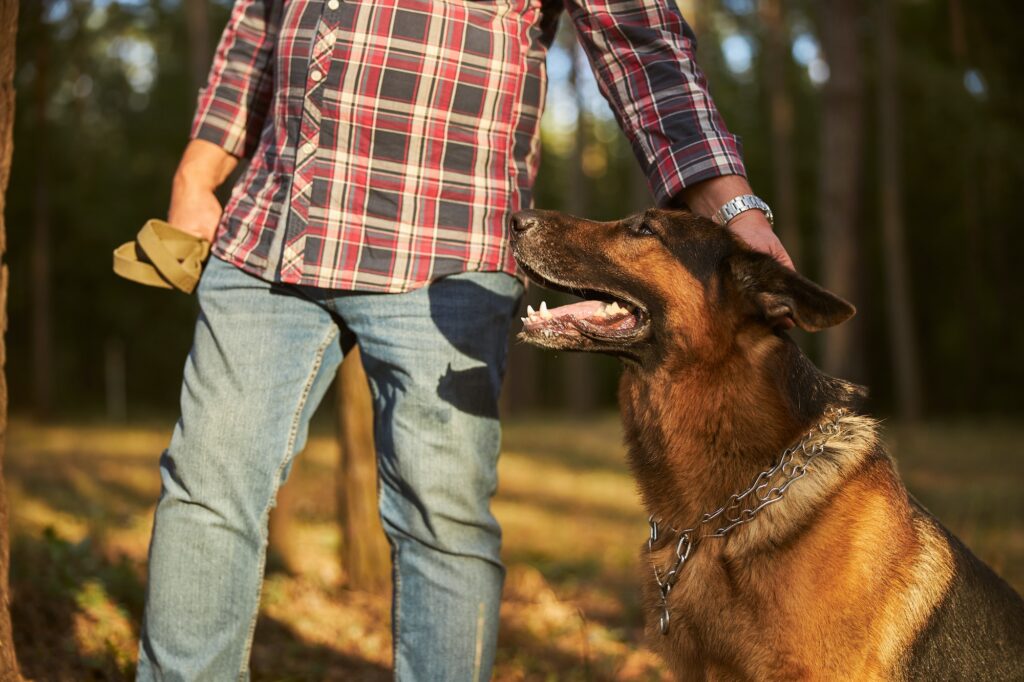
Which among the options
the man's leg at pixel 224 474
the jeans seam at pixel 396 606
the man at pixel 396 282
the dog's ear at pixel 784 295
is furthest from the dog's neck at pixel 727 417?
the man's leg at pixel 224 474

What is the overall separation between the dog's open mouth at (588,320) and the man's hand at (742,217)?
14.5 inches

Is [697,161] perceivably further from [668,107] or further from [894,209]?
[894,209]

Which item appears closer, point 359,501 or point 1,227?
point 1,227

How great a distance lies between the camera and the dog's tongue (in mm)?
2855

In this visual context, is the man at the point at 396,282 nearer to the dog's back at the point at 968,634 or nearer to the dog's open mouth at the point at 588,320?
the dog's open mouth at the point at 588,320

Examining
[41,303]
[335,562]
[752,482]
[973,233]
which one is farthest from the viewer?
[973,233]

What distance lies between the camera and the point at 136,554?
6055mm

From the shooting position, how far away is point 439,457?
9.00ft

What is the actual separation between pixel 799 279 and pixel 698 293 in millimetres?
368

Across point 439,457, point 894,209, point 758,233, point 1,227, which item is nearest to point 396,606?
point 439,457

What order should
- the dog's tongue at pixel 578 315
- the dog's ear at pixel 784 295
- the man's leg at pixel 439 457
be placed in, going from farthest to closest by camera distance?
the dog's tongue at pixel 578 315, the man's leg at pixel 439 457, the dog's ear at pixel 784 295

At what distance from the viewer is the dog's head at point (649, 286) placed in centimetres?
284

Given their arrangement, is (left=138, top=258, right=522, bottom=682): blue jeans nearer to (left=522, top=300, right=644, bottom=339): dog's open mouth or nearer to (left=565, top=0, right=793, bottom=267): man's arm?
(left=522, top=300, right=644, bottom=339): dog's open mouth

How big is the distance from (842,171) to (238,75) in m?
12.4
